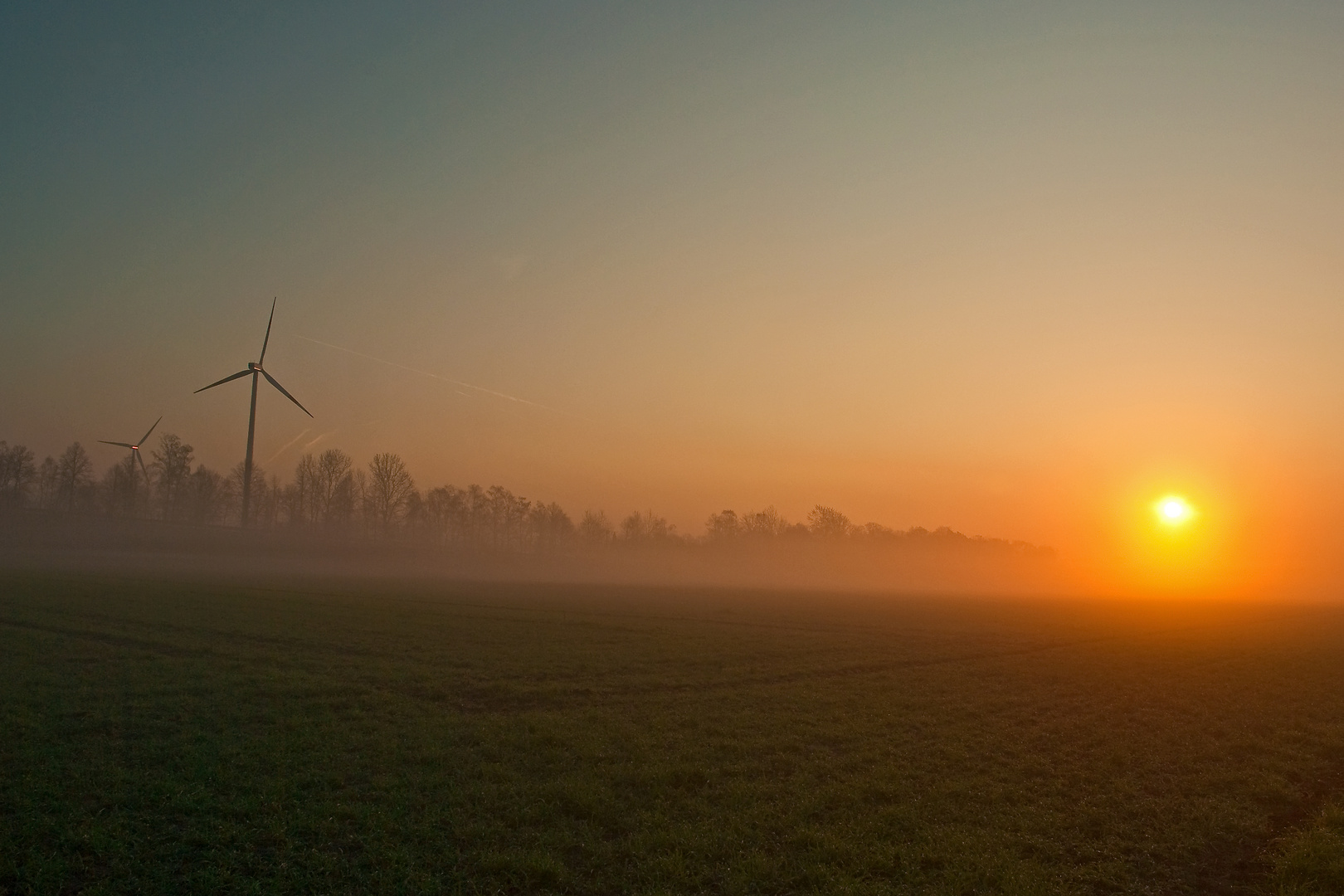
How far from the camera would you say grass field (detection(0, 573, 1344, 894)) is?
1214 centimetres

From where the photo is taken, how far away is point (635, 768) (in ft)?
56.0

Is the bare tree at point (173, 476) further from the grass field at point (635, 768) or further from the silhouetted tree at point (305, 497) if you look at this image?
the grass field at point (635, 768)

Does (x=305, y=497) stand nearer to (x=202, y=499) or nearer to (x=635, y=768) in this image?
(x=202, y=499)

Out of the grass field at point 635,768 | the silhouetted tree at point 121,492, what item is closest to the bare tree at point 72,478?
the silhouetted tree at point 121,492

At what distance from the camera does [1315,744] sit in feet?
69.1

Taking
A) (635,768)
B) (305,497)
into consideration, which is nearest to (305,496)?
(305,497)

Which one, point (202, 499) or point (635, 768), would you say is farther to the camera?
point (202, 499)

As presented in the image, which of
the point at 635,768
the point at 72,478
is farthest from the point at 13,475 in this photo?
the point at 635,768

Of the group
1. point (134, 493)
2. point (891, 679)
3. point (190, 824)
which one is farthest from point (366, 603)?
point (134, 493)

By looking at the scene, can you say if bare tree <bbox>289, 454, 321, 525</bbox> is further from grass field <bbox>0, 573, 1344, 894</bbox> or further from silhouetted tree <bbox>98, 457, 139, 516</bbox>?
grass field <bbox>0, 573, 1344, 894</bbox>

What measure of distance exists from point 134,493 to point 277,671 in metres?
177

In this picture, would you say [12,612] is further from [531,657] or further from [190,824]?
[190,824]

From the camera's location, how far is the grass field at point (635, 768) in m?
12.1

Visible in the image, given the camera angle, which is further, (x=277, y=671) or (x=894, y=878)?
(x=277, y=671)
